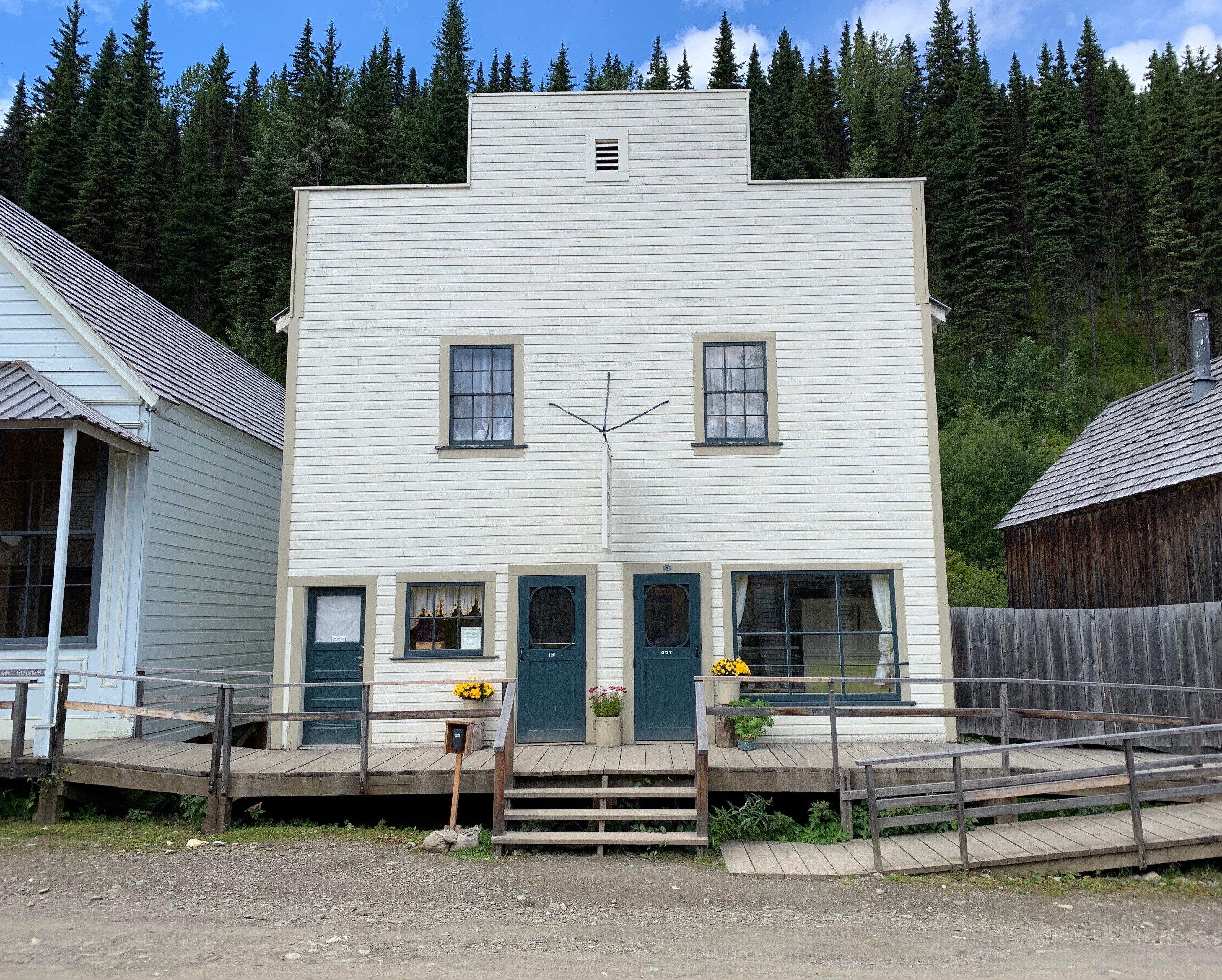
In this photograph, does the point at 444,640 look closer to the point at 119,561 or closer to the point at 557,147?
the point at 119,561

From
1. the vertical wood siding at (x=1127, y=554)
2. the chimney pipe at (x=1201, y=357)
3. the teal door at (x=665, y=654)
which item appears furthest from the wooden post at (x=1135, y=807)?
the chimney pipe at (x=1201, y=357)

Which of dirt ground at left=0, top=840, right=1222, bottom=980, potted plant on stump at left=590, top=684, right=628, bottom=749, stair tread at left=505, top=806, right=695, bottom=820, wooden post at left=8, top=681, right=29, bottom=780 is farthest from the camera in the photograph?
potted plant on stump at left=590, top=684, right=628, bottom=749

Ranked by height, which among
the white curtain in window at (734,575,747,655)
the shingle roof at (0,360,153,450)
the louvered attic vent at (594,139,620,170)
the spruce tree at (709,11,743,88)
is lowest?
the white curtain in window at (734,575,747,655)

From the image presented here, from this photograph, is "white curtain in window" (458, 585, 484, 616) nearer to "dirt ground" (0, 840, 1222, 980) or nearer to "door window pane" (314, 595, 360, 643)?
"door window pane" (314, 595, 360, 643)

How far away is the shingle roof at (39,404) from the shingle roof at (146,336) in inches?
32.5

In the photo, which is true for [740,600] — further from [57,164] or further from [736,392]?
[57,164]

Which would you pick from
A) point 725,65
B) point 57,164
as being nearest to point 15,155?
point 57,164

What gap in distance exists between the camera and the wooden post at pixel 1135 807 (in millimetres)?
7707

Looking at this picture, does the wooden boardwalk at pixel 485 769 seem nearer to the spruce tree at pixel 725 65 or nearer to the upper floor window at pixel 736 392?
the upper floor window at pixel 736 392

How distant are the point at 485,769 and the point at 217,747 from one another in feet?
8.71

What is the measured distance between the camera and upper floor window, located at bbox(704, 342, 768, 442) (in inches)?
457

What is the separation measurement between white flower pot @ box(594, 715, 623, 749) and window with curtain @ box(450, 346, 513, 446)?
3.65 m

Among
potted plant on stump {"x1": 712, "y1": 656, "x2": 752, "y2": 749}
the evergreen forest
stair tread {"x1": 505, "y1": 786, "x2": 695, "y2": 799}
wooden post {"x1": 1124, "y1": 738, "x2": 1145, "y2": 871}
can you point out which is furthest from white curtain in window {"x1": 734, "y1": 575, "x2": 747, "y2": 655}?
the evergreen forest

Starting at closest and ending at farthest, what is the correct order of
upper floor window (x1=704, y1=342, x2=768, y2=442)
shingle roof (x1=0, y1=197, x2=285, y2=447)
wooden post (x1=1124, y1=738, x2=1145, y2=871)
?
wooden post (x1=1124, y1=738, x2=1145, y2=871) → upper floor window (x1=704, y1=342, x2=768, y2=442) → shingle roof (x1=0, y1=197, x2=285, y2=447)
